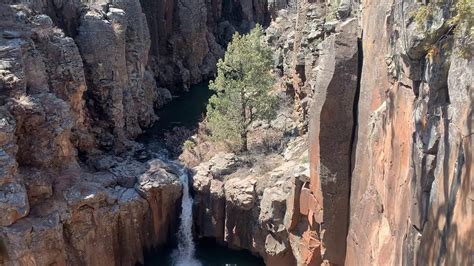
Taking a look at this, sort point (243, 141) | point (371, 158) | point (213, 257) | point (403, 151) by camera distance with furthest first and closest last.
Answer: point (243, 141) → point (213, 257) → point (371, 158) → point (403, 151)

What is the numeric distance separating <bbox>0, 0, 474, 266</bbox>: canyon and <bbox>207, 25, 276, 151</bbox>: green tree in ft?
3.23

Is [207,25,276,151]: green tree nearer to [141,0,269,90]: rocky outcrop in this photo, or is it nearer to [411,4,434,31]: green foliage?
[411,4,434,31]: green foliage

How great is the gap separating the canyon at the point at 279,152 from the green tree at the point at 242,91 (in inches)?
38.8

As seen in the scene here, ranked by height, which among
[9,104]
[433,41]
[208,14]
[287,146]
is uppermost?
[208,14]

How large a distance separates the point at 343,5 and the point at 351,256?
6.55m

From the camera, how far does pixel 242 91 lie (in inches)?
770

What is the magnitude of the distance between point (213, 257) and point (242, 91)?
6.26 metres

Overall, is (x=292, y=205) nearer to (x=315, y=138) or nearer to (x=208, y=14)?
(x=315, y=138)

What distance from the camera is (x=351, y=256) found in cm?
1239

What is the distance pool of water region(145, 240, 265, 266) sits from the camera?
1819cm

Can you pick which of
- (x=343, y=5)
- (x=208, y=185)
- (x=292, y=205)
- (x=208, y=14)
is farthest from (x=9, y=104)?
(x=208, y=14)

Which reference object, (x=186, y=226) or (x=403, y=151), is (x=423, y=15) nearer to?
(x=403, y=151)

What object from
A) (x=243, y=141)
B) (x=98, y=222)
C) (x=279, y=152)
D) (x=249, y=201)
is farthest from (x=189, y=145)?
(x=98, y=222)

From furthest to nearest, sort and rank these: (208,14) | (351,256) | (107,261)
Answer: (208,14), (107,261), (351,256)
